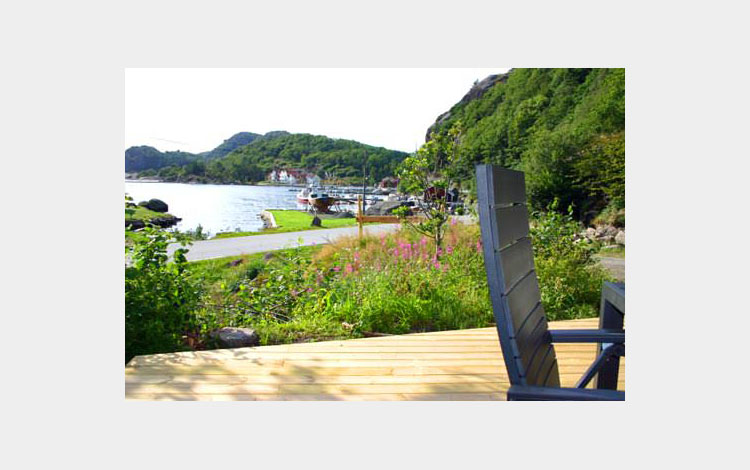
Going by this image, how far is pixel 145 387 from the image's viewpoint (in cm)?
253

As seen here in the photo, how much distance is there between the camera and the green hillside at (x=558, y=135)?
17.4 feet

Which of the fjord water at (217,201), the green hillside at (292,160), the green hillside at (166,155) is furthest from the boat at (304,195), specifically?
the green hillside at (166,155)

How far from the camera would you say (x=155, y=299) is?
3.20 m

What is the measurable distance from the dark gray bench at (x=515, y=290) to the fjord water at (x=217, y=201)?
3.37 metres

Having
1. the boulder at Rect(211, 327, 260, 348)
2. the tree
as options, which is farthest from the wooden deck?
the tree

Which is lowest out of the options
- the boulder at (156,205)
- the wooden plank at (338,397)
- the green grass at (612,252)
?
the wooden plank at (338,397)

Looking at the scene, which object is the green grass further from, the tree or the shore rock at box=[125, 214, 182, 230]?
the shore rock at box=[125, 214, 182, 230]

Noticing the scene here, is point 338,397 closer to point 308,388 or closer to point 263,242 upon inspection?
point 308,388

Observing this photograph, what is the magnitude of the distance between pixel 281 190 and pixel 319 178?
0.39 meters

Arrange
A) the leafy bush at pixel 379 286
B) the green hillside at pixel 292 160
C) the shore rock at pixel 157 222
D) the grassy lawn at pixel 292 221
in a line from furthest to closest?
the grassy lawn at pixel 292 221, the green hillside at pixel 292 160, the shore rock at pixel 157 222, the leafy bush at pixel 379 286

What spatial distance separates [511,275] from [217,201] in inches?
146

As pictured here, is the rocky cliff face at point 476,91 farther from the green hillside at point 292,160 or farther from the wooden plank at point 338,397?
the wooden plank at point 338,397

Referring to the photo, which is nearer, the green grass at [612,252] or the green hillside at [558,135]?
the green grass at [612,252]
